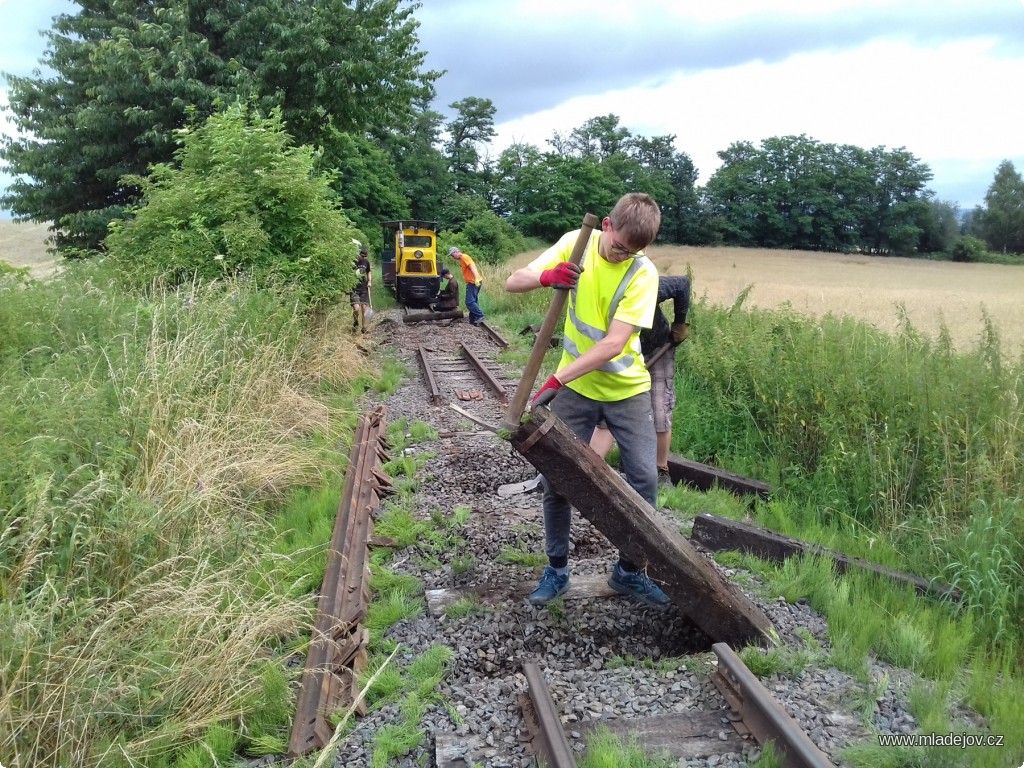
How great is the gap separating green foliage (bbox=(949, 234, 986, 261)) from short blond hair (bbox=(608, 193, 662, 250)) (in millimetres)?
16696

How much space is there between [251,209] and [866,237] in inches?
944

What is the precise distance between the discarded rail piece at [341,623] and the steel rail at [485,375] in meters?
3.42

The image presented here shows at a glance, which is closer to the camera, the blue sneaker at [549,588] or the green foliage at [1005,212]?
the blue sneaker at [549,588]

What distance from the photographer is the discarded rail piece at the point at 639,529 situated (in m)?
3.49

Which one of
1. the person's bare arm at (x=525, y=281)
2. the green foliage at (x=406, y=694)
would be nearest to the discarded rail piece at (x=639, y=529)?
the person's bare arm at (x=525, y=281)

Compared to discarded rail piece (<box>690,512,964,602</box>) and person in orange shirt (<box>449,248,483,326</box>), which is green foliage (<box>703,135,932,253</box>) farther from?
discarded rail piece (<box>690,512,964,602</box>)

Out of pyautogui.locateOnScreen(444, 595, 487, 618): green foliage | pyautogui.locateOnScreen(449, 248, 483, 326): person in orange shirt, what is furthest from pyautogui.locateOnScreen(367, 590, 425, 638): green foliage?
pyautogui.locateOnScreen(449, 248, 483, 326): person in orange shirt

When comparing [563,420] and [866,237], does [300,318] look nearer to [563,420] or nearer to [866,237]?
[563,420]

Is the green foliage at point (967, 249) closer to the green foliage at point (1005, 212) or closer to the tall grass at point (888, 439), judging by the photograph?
the green foliage at point (1005, 212)

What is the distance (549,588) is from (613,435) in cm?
98

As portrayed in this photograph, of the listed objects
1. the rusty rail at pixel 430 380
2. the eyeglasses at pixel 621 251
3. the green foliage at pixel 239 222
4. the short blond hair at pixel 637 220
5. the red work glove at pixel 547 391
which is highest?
the green foliage at pixel 239 222

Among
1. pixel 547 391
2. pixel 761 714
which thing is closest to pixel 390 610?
pixel 547 391

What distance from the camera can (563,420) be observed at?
3.78 meters

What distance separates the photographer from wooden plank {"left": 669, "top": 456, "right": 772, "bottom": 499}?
571 cm
